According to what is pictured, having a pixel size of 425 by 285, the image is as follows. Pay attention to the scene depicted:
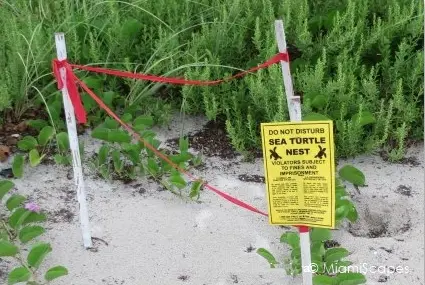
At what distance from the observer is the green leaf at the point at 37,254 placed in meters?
2.81

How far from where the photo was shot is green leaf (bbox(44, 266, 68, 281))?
2.73m

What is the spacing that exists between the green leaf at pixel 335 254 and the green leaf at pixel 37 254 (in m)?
0.98

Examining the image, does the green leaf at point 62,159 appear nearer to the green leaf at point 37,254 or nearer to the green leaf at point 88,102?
the green leaf at point 88,102

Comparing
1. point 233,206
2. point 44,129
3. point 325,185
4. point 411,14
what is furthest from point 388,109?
point 44,129

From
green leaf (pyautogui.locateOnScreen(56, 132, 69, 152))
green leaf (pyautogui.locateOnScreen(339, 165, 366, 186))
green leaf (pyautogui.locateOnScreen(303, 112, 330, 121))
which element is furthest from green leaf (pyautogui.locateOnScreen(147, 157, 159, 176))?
green leaf (pyautogui.locateOnScreen(339, 165, 366, 186))

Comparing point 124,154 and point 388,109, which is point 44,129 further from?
point 388,109

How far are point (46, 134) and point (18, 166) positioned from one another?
0.67 ft

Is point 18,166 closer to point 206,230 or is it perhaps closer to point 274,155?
point 206,230

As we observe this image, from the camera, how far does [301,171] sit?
239cm

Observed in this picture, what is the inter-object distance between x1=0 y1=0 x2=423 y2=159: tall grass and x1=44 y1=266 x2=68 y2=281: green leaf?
103 cm

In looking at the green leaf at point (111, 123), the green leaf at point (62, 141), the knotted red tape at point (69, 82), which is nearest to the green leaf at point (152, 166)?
the green leaf at point (111, 123)

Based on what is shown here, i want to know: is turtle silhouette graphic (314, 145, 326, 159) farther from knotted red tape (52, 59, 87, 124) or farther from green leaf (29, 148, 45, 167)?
green leaf (29, 148, 45, 167)

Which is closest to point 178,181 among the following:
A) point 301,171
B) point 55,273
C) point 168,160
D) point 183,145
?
point 168,160

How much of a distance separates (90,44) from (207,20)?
663 millimetres
